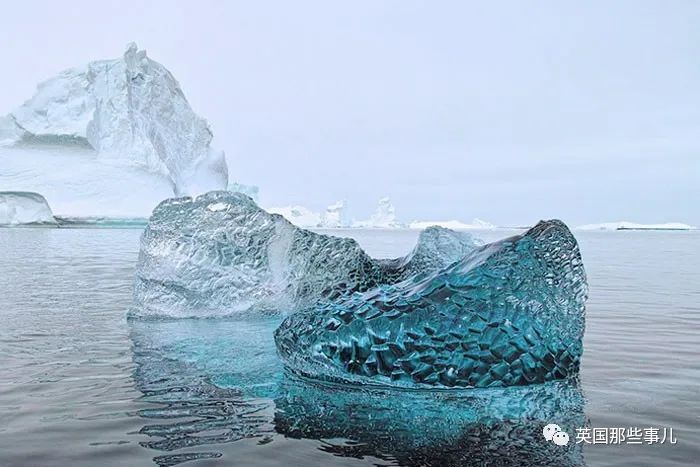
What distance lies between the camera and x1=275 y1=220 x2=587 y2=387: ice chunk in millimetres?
3988

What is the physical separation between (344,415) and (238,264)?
421 cm

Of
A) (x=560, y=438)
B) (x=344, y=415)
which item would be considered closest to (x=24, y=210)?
(x=344, y=415)

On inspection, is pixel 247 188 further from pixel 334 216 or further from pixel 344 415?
pixel 344 415

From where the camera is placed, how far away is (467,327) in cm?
400

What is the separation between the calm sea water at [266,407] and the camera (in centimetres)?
258

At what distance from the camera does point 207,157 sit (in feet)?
154

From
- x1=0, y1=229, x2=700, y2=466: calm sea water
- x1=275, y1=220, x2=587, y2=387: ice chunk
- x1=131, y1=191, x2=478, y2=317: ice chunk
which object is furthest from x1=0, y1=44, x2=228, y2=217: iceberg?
x1=275, y1=220, x2=587, y2=387: ice chunk

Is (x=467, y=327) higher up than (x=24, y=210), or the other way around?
(x=467, y=327)

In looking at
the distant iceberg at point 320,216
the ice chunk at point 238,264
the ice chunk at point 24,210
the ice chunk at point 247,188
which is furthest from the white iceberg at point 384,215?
the ice chunk at point 238,264

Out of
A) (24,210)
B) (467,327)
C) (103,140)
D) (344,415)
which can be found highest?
(103,140)

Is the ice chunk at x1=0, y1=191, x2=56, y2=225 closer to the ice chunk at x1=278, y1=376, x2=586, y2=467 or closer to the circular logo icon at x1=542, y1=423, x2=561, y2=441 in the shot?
the ice chunk at x1=278, y1=376, x2=586, y2=467

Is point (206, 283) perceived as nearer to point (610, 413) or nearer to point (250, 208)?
point (250, 208)

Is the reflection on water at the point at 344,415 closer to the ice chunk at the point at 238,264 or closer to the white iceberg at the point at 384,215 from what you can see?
the ice chunk at the point at 238,264

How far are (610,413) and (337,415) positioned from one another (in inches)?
58.4
